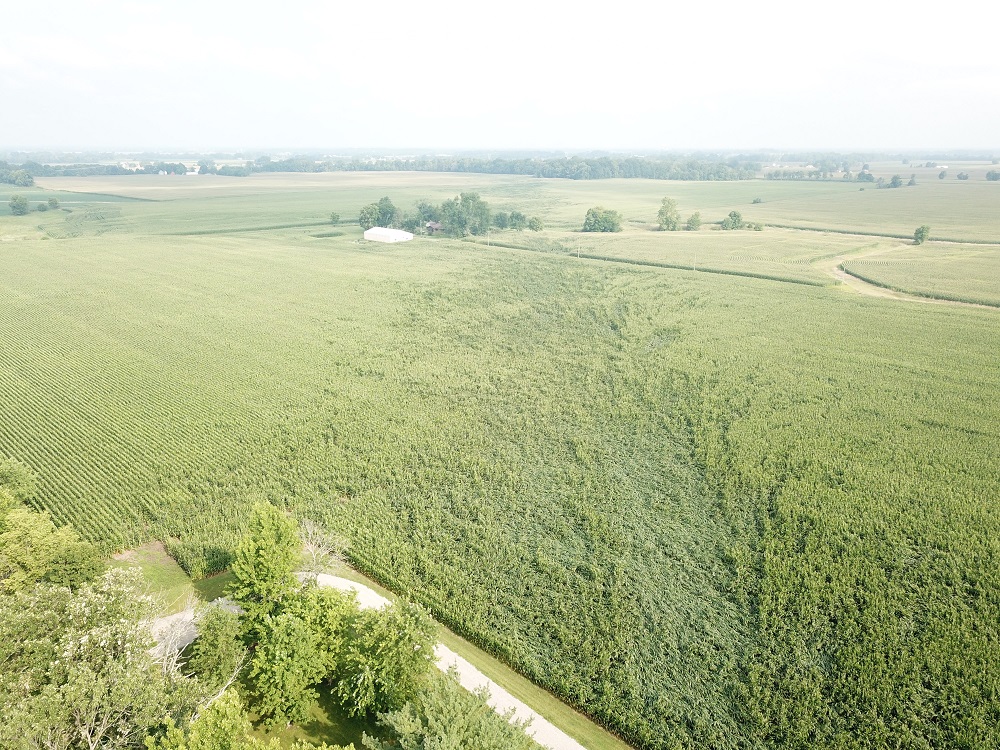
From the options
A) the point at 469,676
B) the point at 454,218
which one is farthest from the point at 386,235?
the point at 469,676

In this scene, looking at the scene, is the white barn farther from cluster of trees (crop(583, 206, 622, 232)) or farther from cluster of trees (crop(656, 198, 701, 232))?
cluster of trees (crop(656, 198, 701, 232))

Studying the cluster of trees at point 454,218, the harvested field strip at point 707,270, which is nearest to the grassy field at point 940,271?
the harvested field strip at point 707,270

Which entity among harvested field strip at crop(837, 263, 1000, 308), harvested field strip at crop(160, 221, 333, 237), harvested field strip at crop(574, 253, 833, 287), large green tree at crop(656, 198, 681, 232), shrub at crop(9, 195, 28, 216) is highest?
shrub at crop(9, 195, 28, 216)

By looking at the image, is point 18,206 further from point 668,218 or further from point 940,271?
point 940,271

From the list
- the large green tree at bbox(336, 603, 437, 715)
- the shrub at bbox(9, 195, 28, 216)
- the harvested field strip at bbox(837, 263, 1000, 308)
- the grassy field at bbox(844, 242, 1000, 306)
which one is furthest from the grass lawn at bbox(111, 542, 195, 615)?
the shrub at bbox(9, 195, 28, 216)

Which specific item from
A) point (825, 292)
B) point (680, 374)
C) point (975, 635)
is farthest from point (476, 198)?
point (975, 635)

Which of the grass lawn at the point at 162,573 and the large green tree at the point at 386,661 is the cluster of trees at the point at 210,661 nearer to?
the large green tree at the point at 386,661

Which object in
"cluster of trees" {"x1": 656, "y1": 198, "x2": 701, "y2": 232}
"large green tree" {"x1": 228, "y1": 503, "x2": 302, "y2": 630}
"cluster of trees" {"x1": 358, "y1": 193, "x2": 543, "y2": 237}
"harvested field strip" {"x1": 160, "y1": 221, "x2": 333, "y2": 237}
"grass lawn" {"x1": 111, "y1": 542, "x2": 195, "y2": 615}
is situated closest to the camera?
"large green tree" {"x1": 228, "y1": 503, "x2": 302, "y2": 630}
